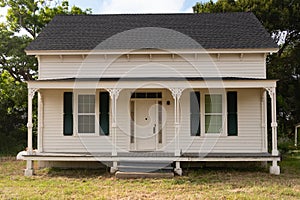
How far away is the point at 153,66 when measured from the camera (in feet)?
41.4

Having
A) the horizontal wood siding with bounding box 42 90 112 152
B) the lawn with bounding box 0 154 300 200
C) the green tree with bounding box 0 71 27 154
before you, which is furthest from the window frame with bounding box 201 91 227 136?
the green tree with bounding box 0 71 27 154

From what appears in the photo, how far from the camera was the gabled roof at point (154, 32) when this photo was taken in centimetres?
1264

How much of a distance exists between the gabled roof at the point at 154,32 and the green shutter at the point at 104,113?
1.71 meters

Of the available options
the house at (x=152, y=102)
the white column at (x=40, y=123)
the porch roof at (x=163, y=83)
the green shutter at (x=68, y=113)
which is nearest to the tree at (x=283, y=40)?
the house at (x=152, y=102)

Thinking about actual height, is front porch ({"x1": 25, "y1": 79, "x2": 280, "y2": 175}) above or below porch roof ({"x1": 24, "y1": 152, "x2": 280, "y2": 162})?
above

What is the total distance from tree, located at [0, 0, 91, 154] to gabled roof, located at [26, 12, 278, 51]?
202 inches

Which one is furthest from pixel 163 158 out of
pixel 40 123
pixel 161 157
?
pixel 40 123

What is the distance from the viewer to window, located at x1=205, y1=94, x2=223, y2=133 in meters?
12.4

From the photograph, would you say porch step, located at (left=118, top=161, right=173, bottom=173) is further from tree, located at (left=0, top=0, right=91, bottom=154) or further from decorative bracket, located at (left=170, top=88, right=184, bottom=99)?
tree, located at (left=0, top=0, right=91, bottom=154)

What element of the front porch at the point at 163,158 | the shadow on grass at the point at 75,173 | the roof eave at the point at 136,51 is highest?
A: the roof eave at the point at 136,51

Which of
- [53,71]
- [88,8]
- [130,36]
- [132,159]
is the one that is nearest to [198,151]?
[132,159]

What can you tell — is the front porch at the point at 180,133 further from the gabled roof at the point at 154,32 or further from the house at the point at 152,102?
the gabled roof at the point at 154,32

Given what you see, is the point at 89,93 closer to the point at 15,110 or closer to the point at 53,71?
the point at 53,71

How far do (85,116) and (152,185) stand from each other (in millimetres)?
4153
